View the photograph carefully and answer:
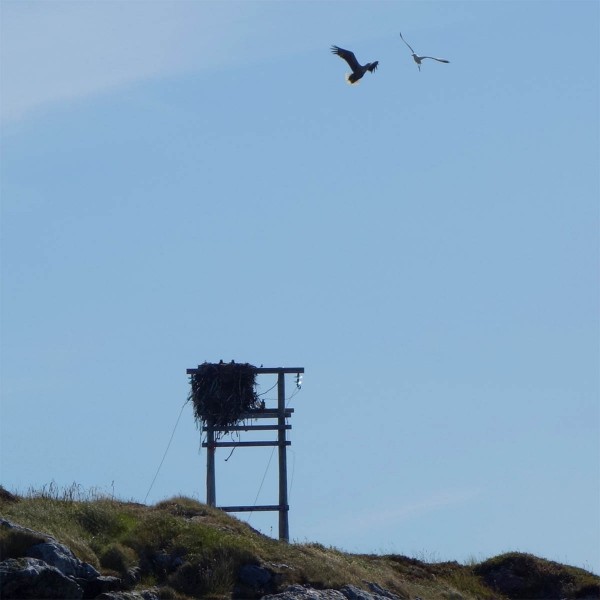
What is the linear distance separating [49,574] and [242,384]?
10.5 m

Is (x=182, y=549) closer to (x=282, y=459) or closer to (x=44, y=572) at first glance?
(x=44, y=572)

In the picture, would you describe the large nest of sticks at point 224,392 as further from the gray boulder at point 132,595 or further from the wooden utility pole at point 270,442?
the gray boulder at point 132,595

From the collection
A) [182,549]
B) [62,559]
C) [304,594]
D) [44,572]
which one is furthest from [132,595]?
[304,594]

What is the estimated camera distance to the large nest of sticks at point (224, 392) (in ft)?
87.5

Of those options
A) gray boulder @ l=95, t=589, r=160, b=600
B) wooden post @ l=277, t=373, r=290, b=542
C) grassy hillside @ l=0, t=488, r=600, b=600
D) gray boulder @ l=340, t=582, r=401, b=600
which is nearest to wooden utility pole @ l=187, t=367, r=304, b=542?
wooden post @ l=277, t=373, r=290, b=542

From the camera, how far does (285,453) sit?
2625 centimetres

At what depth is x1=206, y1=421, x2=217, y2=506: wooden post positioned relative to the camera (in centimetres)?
2556

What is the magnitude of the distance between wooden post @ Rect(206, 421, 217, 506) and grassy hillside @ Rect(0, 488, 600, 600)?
9.55 ft

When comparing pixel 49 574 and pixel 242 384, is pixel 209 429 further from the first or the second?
pixel 49 574

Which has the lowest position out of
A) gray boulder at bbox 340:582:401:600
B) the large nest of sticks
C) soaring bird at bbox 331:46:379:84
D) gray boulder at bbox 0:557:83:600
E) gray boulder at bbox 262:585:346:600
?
gray boulder at bbox 0:557:83:600

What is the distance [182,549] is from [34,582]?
3041 mm

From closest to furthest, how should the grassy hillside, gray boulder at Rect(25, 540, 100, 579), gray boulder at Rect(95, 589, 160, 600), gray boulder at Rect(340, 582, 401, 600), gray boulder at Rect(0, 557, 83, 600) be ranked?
gray boulder at Rect(0, 557, 83, 600)
gray boulder at Rect(25, 540, 100, 579)
gray boulder at Rect(95, 589, 160, 600)
the grassy hillside
gray boulder at Rect(340, 582, 401, 600)

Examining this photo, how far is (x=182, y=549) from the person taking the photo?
62.7 feet

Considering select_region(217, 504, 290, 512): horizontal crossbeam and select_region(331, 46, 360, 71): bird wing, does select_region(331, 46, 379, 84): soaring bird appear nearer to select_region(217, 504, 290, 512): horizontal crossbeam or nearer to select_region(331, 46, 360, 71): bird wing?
select_region(331, 46, 360, 71): bird wing
